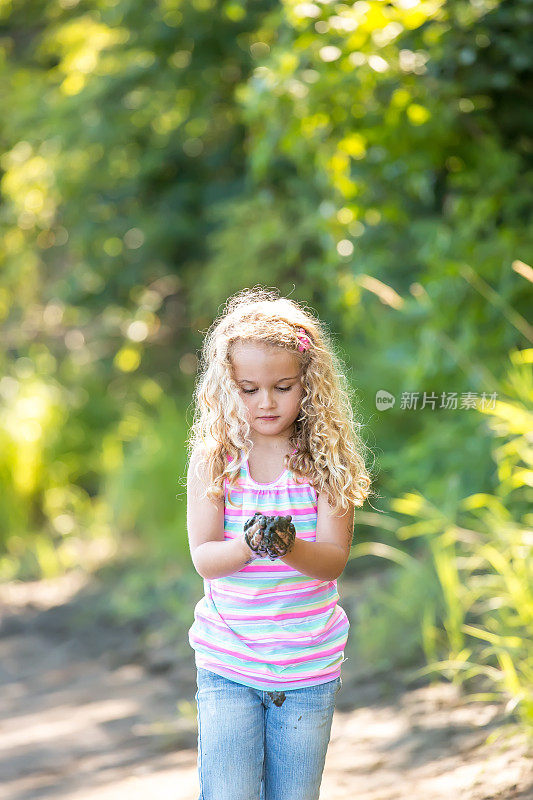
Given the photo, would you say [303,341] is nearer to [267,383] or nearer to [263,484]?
[267,383]

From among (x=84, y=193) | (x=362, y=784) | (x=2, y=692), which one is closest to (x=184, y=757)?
(x=362, y=784)

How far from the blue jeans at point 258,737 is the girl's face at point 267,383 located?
19.6 inches

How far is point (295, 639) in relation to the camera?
195 centimetres

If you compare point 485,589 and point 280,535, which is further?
point 485,589

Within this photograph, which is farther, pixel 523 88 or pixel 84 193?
pixel 84 193

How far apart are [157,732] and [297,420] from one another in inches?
98.5

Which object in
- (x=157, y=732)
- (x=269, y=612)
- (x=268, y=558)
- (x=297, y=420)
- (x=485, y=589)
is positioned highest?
(x=297, y=420)

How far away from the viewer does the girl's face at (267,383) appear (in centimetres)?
194

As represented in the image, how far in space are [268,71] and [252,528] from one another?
287 cm

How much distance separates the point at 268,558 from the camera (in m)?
1.92

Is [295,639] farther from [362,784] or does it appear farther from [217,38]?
[217,38]

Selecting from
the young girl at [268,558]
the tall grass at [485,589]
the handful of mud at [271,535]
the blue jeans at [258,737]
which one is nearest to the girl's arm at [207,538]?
the young girl at [268,558]

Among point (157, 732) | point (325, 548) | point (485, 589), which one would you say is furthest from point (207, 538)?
point (157, 732)

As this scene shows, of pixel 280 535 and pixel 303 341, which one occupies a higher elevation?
pixel 303 341
